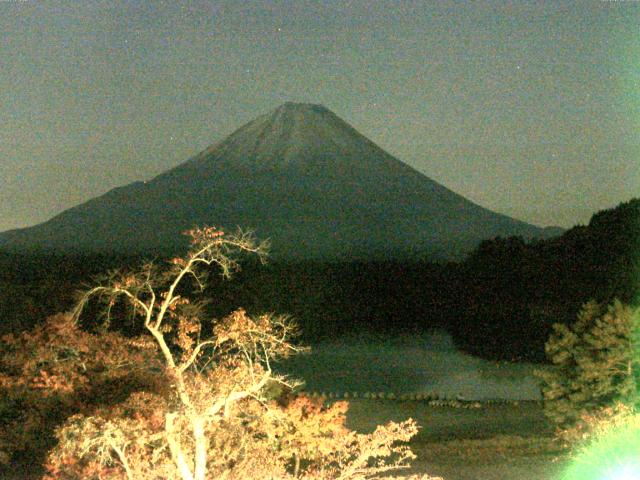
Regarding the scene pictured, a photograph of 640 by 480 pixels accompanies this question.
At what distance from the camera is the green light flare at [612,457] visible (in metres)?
6.83

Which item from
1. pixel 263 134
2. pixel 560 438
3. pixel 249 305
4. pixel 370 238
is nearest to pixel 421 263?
pixel 249 305

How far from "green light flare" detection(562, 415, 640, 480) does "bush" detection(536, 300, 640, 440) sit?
8.54 feet

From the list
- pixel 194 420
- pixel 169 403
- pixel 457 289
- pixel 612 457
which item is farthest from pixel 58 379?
pixel 457 289

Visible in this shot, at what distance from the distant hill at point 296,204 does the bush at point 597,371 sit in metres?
56.7

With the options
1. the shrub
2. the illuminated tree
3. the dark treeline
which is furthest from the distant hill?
the illuminated tree

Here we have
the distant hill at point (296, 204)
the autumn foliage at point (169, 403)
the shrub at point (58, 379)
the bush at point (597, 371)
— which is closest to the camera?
the autumn foliage at point (169, 403)

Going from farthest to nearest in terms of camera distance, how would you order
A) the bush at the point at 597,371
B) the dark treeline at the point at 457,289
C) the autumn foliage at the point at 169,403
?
the dark treeline at the point at 457,289 < the bush at the point at 597,371 < the autumn foliage at the point at 169,403

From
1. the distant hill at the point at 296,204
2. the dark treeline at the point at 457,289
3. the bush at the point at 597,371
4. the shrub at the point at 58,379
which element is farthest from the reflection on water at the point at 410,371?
the distant hill at the point at 296,204

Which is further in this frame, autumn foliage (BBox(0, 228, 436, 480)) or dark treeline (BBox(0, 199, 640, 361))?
dark treeline (BBox(0, 199, 640, 361))

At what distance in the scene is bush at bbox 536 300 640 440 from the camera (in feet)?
33.5

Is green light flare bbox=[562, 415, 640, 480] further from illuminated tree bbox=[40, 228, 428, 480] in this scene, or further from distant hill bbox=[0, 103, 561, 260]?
distant hill bbox=[0, 103, 561, 260]

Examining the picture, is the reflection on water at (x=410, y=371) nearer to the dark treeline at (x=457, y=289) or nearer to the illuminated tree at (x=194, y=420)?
the dark treeline at (x=457, y=289)

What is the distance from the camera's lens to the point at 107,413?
6816 mm

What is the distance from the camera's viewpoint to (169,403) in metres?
6.65
